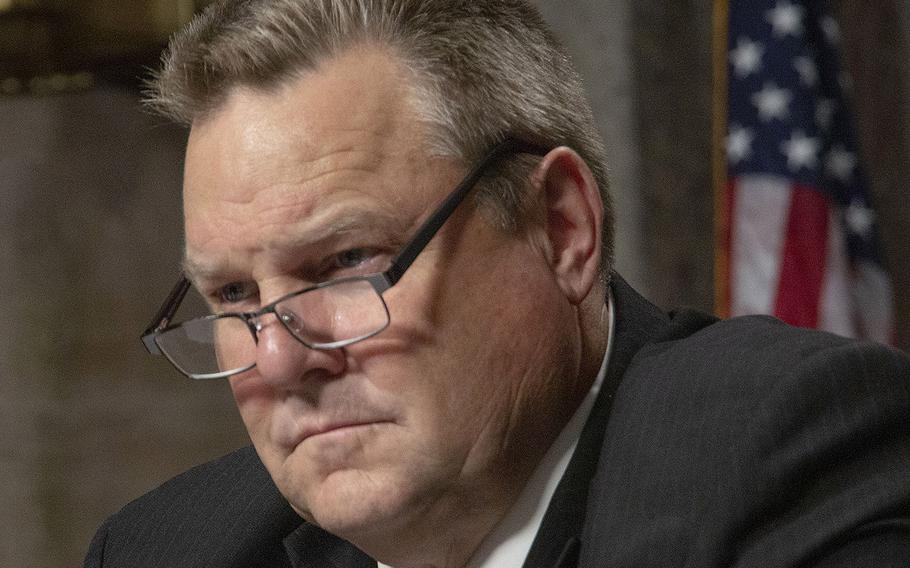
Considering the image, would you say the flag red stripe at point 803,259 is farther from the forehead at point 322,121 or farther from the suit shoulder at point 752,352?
the forehead at point 322,121

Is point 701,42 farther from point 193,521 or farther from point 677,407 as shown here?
point 677,407

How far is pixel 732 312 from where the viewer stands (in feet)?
11.9

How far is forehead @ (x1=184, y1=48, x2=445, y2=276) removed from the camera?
71.2 inches

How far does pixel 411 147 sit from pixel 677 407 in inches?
18.7

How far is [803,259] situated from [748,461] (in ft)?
6.87

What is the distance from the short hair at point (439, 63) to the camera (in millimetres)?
1877

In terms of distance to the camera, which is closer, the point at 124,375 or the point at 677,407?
the point at 677,407

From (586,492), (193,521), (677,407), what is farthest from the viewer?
(193,521)

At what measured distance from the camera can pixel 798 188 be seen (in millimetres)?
3566

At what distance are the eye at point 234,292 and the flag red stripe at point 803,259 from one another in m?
1.93

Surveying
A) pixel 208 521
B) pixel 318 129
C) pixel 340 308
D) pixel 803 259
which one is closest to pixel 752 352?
pixel 340 308

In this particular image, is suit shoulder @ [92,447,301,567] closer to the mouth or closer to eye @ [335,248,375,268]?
the mouth

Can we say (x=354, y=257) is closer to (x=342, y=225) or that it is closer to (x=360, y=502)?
(x=342, y=225)

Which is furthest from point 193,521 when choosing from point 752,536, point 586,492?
point 752,536
